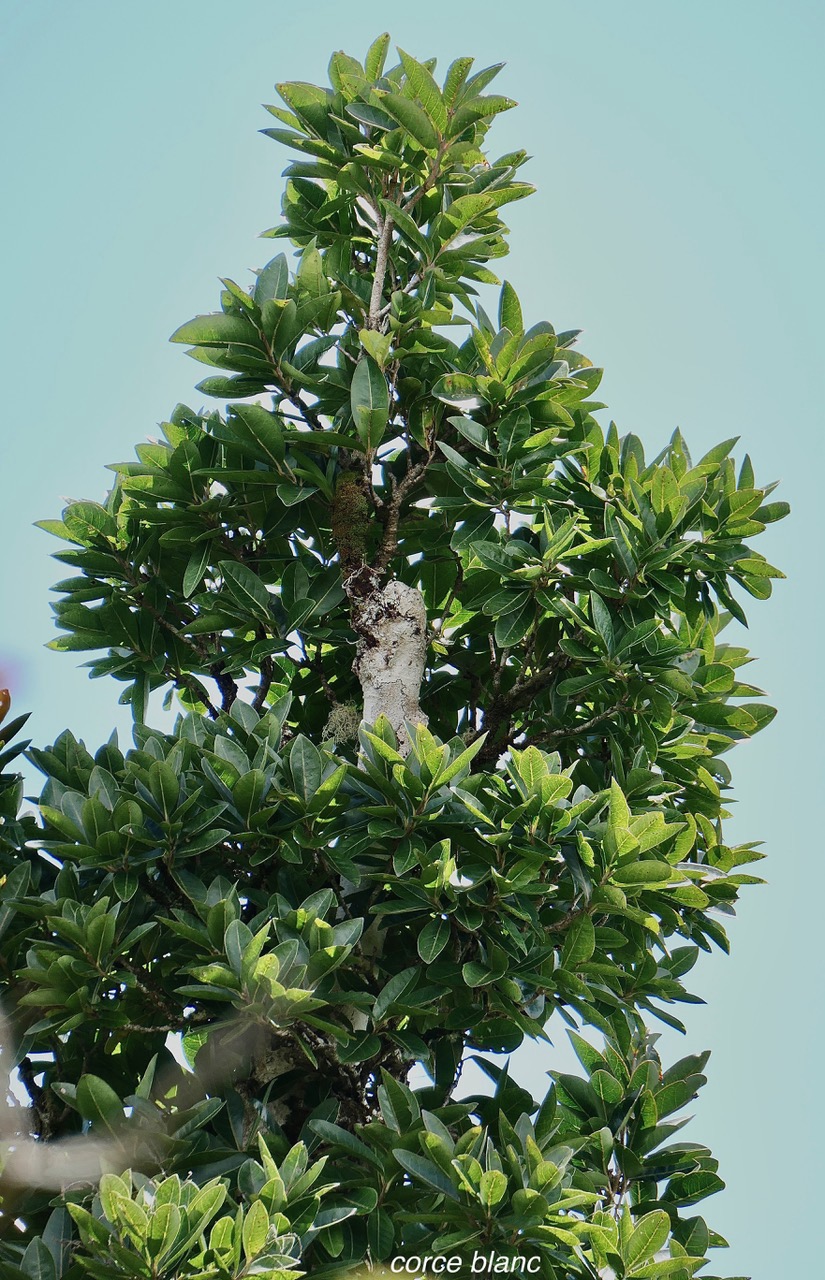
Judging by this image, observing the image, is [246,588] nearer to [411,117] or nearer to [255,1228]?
[411,117]

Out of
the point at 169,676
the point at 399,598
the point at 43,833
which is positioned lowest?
the point at 43,833

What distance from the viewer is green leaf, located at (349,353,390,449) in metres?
4.15

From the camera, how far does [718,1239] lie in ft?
12.7

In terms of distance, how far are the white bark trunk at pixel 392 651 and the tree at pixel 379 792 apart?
0.04 ft

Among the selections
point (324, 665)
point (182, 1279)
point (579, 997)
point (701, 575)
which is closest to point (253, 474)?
point (324, 665)

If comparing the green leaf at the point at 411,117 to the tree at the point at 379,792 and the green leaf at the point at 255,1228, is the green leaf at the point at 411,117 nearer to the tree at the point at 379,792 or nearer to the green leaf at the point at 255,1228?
the tree at the point at 379,792

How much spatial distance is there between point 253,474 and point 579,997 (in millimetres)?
1956

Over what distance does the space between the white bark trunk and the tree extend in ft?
0.04

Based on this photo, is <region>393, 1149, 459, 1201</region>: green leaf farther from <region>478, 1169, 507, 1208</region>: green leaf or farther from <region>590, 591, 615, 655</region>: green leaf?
<region>590, 591, 615, 655</region>: green leaf

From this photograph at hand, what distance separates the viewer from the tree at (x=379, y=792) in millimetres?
3230

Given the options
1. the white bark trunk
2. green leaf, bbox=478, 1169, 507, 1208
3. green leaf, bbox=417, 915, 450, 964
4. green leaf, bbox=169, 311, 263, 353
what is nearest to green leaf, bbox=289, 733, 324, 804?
green leaf, bbox=417, 915, 450, 964

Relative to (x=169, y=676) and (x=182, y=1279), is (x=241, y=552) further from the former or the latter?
(x=182, y=1279)

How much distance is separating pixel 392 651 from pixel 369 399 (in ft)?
2.78

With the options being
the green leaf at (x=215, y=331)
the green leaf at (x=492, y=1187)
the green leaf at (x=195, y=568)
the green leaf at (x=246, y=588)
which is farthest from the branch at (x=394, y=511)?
the green leaf at (x=492, y=1187)
